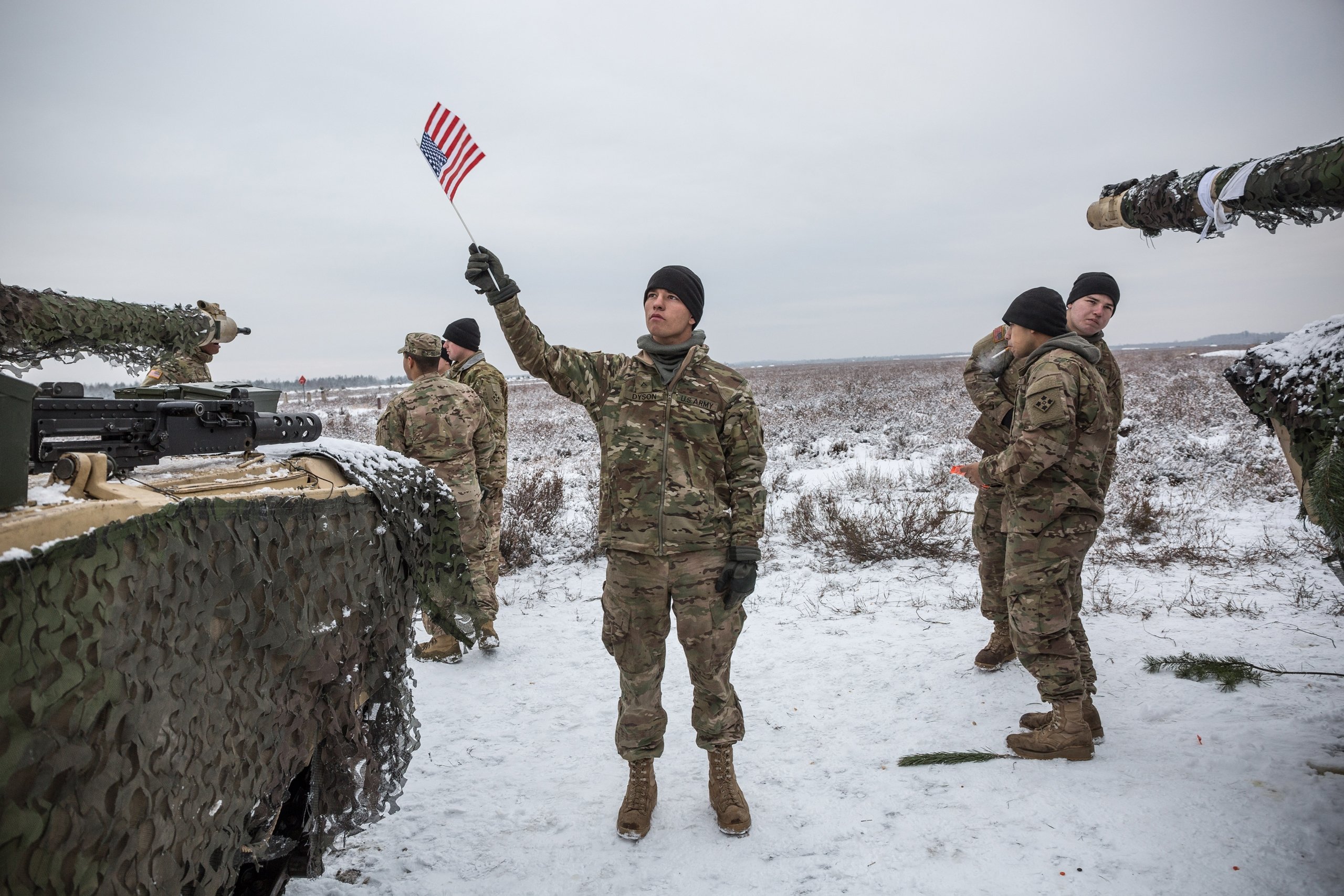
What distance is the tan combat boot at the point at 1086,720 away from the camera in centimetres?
341

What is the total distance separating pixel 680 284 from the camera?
2.98m

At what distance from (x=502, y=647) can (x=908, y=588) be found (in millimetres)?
3327

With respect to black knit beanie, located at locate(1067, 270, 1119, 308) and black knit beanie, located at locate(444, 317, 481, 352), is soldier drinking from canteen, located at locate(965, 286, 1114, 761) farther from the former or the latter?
black knit beanie, located at locate(444, 317, 481, 352)

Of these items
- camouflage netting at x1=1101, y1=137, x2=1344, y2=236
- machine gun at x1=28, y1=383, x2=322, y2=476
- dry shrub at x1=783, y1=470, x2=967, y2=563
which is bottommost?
dry shrub at x1=783, y1=470, x2=967, y2=563

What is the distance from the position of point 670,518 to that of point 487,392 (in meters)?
3.12

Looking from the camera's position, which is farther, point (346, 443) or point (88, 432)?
point (346, 443)

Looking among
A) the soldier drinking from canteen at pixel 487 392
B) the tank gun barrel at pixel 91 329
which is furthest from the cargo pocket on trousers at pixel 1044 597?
the tank gun barrel at pixel 91 329

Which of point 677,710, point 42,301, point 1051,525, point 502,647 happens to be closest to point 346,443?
point 42,301

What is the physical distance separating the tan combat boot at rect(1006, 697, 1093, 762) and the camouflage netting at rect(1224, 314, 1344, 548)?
4.46 feet

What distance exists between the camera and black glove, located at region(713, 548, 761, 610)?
2848mm

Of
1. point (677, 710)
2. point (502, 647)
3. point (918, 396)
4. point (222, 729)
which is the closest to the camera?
point (222, 729)

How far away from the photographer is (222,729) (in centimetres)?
166

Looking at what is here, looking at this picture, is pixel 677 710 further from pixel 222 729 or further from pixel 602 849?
pixel 222 729

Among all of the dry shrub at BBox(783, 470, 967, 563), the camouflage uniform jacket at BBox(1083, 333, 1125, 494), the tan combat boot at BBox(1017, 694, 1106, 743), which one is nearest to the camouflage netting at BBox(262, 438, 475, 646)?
the tan combat boot at BBox(1017, 694, 1106, 743)
